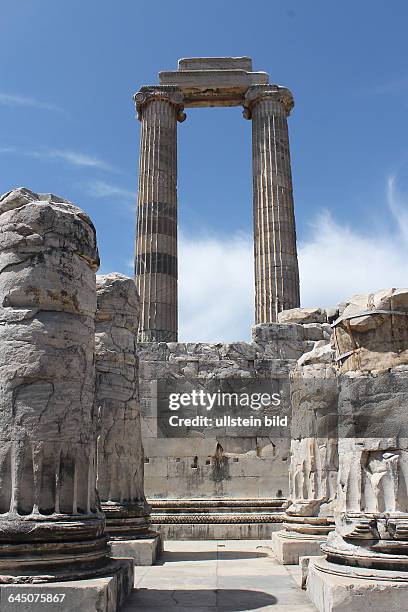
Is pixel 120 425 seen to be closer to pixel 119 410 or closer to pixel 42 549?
pixel 119 410

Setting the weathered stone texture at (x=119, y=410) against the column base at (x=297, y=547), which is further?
the weathered stone texture at (x=119, y=410)

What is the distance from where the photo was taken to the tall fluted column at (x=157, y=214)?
20.1 meters

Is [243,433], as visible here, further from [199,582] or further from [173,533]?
[199,582]

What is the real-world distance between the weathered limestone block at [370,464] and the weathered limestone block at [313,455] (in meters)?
2.53

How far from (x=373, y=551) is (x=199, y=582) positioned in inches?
101

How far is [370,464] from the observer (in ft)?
17.6

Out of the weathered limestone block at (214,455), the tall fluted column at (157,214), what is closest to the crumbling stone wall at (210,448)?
the weathered limestone block at (214,455)

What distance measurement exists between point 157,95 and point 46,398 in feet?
62.8

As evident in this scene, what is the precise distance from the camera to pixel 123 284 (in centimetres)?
931

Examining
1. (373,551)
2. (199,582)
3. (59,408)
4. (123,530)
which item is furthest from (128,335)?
(373,551)

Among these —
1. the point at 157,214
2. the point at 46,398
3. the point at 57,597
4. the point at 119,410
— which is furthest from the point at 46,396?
the point at 157,214

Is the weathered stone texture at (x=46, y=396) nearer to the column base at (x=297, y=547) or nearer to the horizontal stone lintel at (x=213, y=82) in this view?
the column base at (x=297, y=547)

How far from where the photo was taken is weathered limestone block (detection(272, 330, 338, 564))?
27.9 feet

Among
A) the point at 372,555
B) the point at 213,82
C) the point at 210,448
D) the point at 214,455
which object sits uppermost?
the point at 213,82
